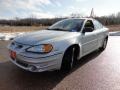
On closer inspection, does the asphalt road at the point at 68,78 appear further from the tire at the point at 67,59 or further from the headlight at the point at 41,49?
the headlight at the point at 41,49

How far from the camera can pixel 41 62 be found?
12.7ft

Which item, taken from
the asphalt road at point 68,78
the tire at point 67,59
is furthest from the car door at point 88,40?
the tire at point 67,59

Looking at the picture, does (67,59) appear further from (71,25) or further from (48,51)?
(71,25)

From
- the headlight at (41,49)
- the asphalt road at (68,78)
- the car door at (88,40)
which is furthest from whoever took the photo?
the car door at (88,40)

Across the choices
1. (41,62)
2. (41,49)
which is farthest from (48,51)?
(41,62)

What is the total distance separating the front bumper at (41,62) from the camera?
389 cm

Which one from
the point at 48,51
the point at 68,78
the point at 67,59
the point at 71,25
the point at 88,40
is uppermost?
the point at 71,25

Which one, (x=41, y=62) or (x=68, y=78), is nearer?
(x=41, y=62)

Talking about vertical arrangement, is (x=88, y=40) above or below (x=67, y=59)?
above

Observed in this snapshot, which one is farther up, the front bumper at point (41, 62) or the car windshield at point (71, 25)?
the car windshield at point (71, 25)

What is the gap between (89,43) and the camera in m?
5.66

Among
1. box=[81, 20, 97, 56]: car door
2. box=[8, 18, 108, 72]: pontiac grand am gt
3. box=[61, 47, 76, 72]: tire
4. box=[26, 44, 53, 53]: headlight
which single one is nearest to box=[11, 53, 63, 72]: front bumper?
box=[8, 18, 108, 72]: pontiac grand am gt

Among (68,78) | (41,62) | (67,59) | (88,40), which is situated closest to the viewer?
(41,62)

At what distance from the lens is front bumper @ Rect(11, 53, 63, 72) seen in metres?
3.89
